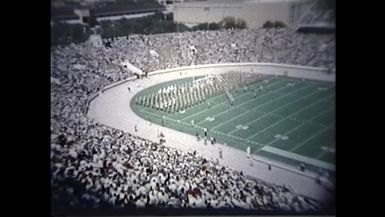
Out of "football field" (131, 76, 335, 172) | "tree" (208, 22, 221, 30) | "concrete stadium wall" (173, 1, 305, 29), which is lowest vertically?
"football field" (131, 76, 335, 172)

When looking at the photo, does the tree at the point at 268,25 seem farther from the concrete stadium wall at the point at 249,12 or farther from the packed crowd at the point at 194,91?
the packed crowd at the point at 194,91

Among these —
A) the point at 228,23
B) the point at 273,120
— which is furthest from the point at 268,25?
the point at 273,120

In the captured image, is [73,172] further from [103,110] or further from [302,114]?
[302,114]

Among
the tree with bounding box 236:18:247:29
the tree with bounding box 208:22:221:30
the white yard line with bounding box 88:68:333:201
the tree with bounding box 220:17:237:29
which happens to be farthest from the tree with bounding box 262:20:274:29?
the white yard line with bounding box 88:68:333:201

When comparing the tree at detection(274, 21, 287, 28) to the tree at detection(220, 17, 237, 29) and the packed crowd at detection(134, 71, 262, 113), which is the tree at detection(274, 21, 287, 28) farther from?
the packed crowd at detection(134, 71, 262, 113)

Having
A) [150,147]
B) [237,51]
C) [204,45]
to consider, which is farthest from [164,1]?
[150,147]

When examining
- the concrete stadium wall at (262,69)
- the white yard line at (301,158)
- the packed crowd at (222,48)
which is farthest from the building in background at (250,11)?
the white yard line at (301,158)
